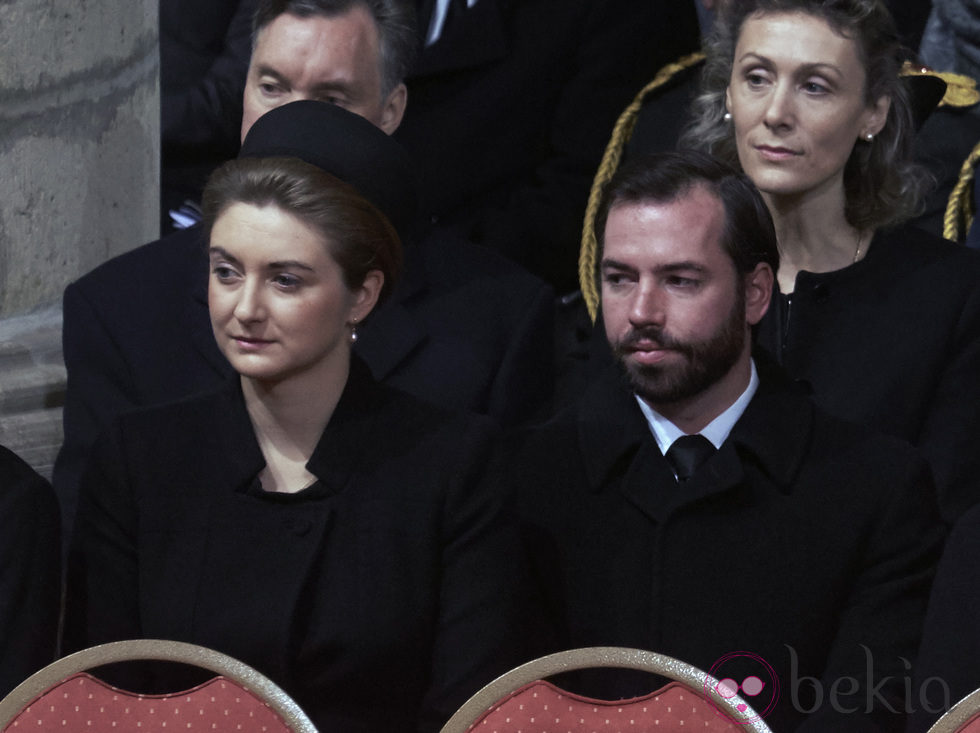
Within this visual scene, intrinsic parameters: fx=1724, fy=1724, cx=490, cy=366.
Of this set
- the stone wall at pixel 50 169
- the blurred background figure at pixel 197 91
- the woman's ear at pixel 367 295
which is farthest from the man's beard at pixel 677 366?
the blurred background figure at pixel 197 91

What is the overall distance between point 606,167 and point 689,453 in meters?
1.27

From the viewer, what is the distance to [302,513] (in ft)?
8.78

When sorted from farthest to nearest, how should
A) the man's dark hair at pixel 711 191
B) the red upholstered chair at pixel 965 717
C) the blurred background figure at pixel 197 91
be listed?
the blurred background figure at pixel 197 91 → the man's dark hair at pixel 711 191 → the red upholstered chair at pixel 965 717

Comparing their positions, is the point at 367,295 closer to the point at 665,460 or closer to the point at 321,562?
the point at 321,562

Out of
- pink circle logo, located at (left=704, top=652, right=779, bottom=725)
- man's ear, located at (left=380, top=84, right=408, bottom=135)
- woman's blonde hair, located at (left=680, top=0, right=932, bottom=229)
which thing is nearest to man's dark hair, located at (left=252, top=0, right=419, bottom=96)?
man's ear, located at (left=380, top=84, right=408, bottom=135)

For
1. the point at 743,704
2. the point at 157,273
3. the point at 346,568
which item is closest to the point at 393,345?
the point at 157,273

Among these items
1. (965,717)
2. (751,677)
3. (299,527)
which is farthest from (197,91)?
(965,717)

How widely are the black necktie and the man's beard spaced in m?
0.08

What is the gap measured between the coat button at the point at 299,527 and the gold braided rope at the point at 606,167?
1.28 metres

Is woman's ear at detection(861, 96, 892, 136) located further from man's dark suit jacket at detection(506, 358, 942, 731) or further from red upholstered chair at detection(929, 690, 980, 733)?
red upholstered chair at detection(929, 690, 980, 733)

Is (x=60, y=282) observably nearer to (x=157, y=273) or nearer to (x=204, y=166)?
(x=157, y=273)

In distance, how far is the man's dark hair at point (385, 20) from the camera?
354cm

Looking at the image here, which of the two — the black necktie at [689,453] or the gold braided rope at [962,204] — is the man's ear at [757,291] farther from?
the gold braided rope at [962,204]
